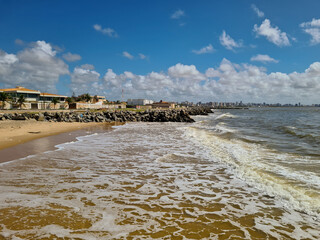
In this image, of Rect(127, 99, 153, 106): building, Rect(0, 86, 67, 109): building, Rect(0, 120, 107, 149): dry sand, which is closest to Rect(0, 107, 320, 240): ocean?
Rect(0, 120, 107, 149): dry sand

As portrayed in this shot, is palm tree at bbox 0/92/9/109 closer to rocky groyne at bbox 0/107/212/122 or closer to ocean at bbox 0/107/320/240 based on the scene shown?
rocky groyne at bbox 0/107/212/122

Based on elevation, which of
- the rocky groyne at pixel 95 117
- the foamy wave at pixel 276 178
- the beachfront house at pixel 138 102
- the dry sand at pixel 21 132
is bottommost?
the foamy wave at pixel 276 178

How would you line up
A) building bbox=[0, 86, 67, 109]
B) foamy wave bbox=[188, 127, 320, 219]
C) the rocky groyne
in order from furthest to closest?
building bbox=[0, 86, 67, 109], the rocky groyne, foamy wave bbox=[188, 127, 320, 219]

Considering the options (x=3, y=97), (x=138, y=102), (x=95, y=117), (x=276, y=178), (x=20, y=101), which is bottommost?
(x=276, y=178)

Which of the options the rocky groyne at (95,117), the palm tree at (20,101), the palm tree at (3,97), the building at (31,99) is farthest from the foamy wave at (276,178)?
the building at (31,99)

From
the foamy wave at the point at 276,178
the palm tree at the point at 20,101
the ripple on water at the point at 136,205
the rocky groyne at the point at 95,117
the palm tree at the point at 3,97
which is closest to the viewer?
the ripple on water at the point at 136,205

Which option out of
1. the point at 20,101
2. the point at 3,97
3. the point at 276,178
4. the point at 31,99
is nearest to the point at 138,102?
the point at 31,99

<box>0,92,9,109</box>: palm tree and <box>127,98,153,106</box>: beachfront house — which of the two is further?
<box>127,98,153,106</box>: beachfront house

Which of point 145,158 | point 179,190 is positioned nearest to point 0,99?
point 145,158

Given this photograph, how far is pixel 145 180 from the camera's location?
6766 mm

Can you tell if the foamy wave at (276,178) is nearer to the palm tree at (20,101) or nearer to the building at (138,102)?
the palm tree at (20,101)

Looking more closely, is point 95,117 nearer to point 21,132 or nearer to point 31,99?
point 21,132

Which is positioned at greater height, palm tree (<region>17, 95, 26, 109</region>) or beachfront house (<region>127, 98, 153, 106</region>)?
beachfront house (<region>127, 98, 153, 106</region>)

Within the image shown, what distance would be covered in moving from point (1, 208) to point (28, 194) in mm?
770
